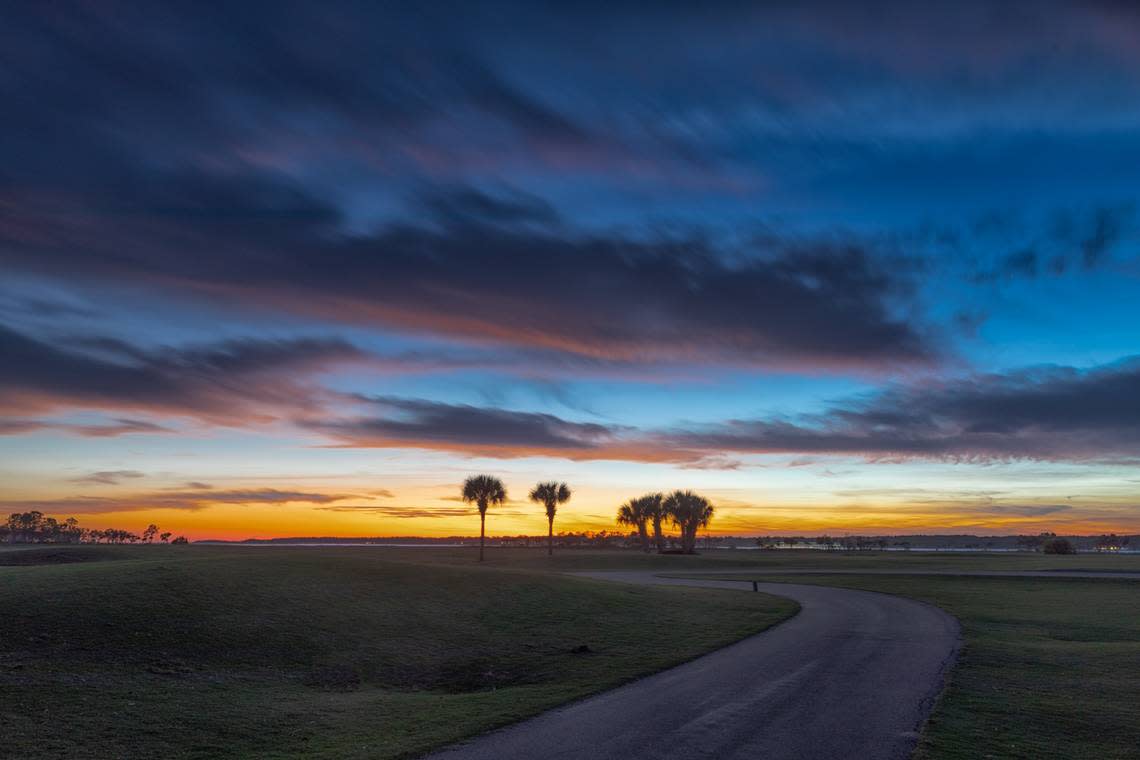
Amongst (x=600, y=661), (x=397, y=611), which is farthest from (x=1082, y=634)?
(x=397, y=611)

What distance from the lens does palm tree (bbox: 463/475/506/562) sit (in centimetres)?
10094

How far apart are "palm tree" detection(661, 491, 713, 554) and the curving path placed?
107079 mm

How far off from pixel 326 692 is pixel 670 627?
16950 mm

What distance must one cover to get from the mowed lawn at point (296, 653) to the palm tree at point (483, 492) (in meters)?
62.8

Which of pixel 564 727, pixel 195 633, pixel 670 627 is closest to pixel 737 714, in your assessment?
pixel 564 727

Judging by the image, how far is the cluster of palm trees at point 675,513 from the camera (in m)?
134

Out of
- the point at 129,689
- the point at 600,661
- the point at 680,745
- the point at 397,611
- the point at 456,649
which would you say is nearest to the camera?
the point at 680,745

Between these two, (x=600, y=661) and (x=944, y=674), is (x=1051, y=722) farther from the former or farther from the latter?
(x=600, y=661)

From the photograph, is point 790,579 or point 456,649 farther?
point 790,579

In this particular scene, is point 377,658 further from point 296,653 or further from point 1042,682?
point 1042,682

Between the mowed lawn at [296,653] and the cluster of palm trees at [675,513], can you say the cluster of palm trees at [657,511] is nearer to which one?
the cluster of palm trees at [675,513]

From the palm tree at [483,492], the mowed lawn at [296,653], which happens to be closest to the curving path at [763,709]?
the mowed lawn at [296,653]

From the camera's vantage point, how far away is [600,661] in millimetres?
24594

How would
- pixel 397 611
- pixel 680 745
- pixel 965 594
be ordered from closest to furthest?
1. pixel 680 745
2. pixel 397 611
3. pixel 965 594
